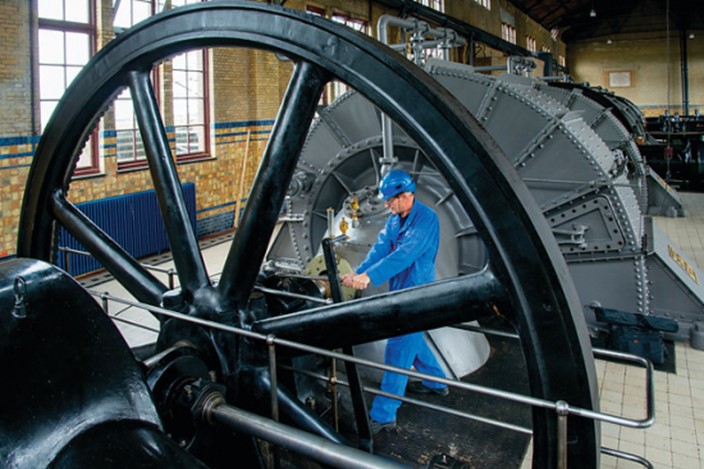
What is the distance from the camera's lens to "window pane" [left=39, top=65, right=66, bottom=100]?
647cm

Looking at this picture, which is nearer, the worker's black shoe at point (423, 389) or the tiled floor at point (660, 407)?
the tiled floor at point (660, 407)

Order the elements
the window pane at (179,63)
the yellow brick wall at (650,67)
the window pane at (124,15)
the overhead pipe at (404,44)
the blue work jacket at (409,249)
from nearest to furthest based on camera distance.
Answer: the blue work jacket at (409,249) < the overhead pipe at (404,44) < the window pane at (124,15) < the window pane at (179,63) < the yellow brick wall at (650,67)

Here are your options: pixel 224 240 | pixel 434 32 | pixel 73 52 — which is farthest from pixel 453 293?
pixel 224 240

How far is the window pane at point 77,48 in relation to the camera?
6766mm

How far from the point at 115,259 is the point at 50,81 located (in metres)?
5.00

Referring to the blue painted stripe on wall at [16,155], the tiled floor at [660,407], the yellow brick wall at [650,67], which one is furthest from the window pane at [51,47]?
the yellow brick wall at [650,67]

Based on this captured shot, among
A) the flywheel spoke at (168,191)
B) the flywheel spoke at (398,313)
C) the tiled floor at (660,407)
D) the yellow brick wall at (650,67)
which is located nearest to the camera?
the flywheel spoke at (398,313)

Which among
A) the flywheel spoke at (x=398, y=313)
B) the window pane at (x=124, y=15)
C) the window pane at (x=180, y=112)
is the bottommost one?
the flywheel spoke at (x=398, y=313)

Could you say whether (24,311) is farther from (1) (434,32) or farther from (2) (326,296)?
(1) (434,32)

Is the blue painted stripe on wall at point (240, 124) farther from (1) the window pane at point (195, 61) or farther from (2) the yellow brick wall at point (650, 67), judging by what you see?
(2) the yellow brick wall at point (650, 67)

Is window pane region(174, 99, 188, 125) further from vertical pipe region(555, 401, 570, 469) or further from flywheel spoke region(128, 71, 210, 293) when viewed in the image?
vertical pipe region(555, 401, 570, 469)

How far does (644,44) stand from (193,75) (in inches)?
991

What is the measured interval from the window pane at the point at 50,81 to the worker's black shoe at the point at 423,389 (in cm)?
472

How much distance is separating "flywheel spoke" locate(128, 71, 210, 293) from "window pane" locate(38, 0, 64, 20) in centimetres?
510
